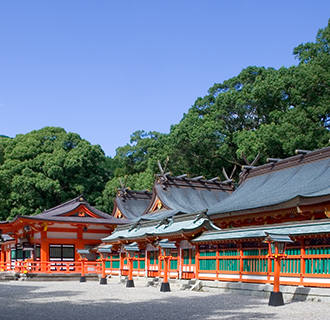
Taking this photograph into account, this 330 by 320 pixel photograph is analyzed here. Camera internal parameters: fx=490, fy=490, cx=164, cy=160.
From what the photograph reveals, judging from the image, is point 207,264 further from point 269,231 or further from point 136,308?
point 136,308

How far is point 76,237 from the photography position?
32.6 metres

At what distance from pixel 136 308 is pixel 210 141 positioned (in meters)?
28.4

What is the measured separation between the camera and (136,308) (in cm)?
1235

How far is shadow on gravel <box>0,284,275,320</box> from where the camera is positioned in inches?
423

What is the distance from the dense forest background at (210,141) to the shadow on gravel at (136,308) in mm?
22257

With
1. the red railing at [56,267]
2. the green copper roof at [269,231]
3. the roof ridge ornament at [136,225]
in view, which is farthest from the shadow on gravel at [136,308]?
the red railing at [56,267]

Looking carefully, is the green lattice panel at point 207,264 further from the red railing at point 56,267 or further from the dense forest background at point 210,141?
the dense forest background at point 210,141

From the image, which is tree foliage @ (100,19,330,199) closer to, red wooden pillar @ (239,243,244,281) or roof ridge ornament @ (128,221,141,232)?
roof ridge ornament @ (128,221,141,232)

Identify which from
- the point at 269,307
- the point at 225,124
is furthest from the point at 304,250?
the point at 225,124

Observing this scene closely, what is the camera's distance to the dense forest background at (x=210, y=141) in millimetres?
35688

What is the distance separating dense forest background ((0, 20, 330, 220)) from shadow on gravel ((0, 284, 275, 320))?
73.0 ft

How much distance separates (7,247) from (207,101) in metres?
21.5

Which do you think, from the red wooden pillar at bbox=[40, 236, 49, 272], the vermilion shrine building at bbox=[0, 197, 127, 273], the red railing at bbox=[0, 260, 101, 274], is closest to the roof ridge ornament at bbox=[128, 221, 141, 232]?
the red railing at bbox=[0, 260, 101, 274]

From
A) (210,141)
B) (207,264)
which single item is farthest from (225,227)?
(210,141)
